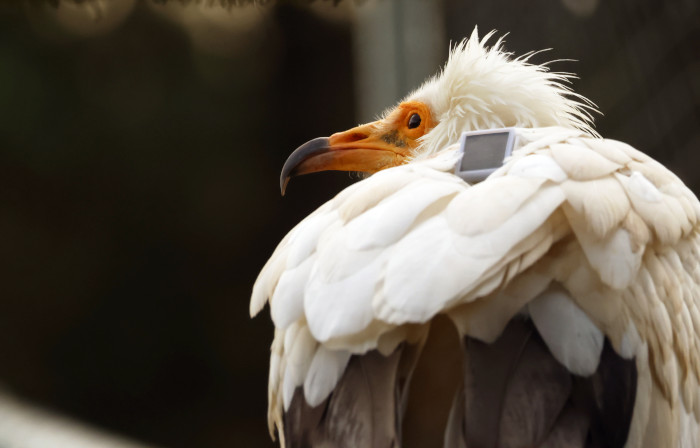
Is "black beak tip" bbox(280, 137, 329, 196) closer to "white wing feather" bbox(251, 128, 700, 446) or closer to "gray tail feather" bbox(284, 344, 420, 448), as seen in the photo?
"white wing feather" bbox(251, 128, 700, 446)

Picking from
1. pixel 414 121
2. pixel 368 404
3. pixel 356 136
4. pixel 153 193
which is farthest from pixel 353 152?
pixel 153 193

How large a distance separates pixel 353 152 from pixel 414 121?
169 millimetres

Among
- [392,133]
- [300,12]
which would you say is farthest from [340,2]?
[392,133]

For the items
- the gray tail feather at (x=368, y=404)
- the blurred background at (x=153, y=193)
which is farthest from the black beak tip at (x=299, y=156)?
the blurred background at (x=153, y=193)

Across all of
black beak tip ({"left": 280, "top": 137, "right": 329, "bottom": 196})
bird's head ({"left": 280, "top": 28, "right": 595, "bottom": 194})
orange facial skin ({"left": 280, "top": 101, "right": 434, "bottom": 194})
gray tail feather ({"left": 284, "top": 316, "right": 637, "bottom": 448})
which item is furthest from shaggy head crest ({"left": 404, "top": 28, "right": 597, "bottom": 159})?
gray tail feather ({"left": 284, "top": 316, "right": 637, "bottom": 448})

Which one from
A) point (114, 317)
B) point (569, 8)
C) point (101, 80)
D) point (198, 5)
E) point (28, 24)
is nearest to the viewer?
point (569, 8)

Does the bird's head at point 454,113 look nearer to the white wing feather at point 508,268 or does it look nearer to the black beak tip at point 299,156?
the black beak tip at point 299,156

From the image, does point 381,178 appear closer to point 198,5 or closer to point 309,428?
point 309,428

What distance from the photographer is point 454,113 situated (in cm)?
182

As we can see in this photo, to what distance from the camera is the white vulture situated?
3.21ft

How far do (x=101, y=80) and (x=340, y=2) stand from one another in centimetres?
156

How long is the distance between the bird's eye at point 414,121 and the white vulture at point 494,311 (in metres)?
0.79

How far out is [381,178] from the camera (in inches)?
45.6

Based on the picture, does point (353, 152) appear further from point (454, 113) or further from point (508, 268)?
point (508, 268)
